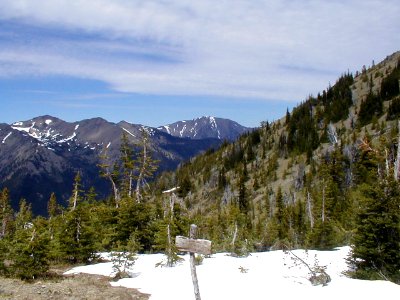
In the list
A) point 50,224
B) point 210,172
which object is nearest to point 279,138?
point 210,172

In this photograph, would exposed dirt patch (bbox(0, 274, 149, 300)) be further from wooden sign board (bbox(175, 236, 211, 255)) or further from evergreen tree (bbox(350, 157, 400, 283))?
evergreen tree (bbox(350, 157, 400, 283))

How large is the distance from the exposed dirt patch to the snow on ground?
33.3 inches

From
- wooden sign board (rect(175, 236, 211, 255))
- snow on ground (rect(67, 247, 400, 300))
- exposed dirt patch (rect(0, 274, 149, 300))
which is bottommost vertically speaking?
exposed dirt patch (rect(0, 274, 149, 300))

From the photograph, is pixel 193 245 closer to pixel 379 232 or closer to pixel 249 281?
pixel 249 281

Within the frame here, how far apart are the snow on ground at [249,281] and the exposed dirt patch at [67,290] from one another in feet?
2.78

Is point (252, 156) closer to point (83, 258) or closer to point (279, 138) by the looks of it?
point (279, 138)

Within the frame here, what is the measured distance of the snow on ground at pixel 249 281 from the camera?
14.4 m

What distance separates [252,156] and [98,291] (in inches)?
5252

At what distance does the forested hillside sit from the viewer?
1831 centimetres

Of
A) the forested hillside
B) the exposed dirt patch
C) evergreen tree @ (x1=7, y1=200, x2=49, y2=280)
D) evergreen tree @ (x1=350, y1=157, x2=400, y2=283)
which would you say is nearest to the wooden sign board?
the exposed dirt patch

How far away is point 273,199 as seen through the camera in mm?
102812

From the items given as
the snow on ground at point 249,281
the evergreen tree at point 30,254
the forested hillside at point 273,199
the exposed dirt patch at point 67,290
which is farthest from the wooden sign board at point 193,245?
the evergreen tree at point 30,254

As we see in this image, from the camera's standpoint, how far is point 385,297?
42.9ft

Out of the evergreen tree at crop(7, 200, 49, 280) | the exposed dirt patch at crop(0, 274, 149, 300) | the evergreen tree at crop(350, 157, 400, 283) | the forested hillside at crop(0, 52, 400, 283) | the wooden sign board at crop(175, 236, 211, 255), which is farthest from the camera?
the evergreen tree at crop(7, 200, 49, 280)
